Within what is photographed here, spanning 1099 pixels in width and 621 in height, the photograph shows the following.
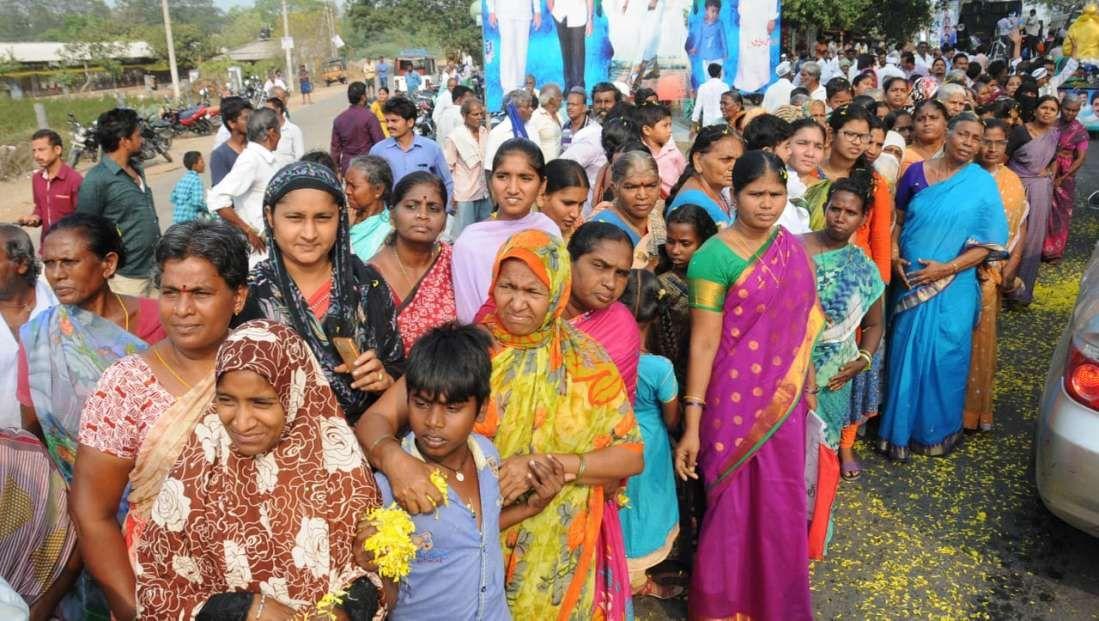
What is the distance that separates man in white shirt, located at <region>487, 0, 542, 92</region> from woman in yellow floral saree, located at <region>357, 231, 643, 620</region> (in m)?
10.8

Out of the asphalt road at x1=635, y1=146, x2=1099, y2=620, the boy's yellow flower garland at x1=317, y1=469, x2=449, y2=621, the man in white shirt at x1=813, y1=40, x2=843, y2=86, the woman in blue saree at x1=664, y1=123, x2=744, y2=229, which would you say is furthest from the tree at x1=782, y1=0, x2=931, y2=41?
the boy's yellow flower garland at x1=317, y1=469, x2=449, y2=621

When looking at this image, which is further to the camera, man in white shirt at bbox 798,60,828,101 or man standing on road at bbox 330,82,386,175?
man in white shirt at bbox 798,60,828,101

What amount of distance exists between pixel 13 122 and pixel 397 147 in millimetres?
22067

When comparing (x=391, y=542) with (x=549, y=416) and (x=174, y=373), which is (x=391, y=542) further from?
(x=174, y=373)

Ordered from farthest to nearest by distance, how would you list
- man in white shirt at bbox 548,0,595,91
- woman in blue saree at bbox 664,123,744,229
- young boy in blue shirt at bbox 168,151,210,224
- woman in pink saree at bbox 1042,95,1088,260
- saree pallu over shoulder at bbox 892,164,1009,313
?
man in white shirt at bbox 548,0,595,91, woman in pink saree at bbox 1042,95,1088,260, young boy in blue shirt at bbox 168,151,210,224, saree pallu over shoulder at bbox 892,164,1009,313, woman in blue saree at bbox 664,123,744,229

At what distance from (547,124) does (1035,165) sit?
4897mm

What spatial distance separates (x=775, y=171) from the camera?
2.95m

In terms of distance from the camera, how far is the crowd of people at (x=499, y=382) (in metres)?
1.90

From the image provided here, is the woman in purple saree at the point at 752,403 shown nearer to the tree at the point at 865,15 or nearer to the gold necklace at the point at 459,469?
the gold necklace at the point at 459,469

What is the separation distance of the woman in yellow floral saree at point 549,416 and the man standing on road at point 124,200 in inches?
159

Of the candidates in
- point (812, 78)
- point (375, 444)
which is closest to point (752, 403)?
point (375, 444)

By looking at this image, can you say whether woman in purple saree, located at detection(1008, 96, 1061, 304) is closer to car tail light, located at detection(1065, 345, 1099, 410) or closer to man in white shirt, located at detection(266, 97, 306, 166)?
car tail light, located at detection(1065, 345, 1099, 410)

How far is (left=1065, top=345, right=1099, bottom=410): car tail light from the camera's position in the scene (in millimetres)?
3254

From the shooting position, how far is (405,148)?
23.3 ft
